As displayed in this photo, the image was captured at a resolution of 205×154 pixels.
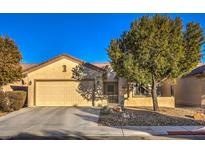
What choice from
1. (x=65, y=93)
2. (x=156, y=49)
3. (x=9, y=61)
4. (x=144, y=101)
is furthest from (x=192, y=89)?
(x=9, y=61)

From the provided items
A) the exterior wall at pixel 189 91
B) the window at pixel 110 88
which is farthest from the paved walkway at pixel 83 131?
the exterior wall at pixel 189 91

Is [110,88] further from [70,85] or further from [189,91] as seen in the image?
[189,91]

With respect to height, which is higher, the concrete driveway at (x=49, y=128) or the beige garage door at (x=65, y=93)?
the beige garage door at (x=65, y=93)

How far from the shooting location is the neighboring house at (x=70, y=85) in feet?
77.4

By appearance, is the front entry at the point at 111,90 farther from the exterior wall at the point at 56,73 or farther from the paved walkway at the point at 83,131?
the paved walkway at the point at 83,131

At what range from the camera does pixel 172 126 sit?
44.0 feet

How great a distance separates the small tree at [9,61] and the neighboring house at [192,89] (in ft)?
Answer: 46.8

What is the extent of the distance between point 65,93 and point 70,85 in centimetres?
80

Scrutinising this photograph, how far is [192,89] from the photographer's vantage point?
24750 mm

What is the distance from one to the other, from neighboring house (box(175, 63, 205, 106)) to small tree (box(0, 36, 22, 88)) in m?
14.3

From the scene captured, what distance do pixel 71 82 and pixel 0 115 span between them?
7090 millimetres
